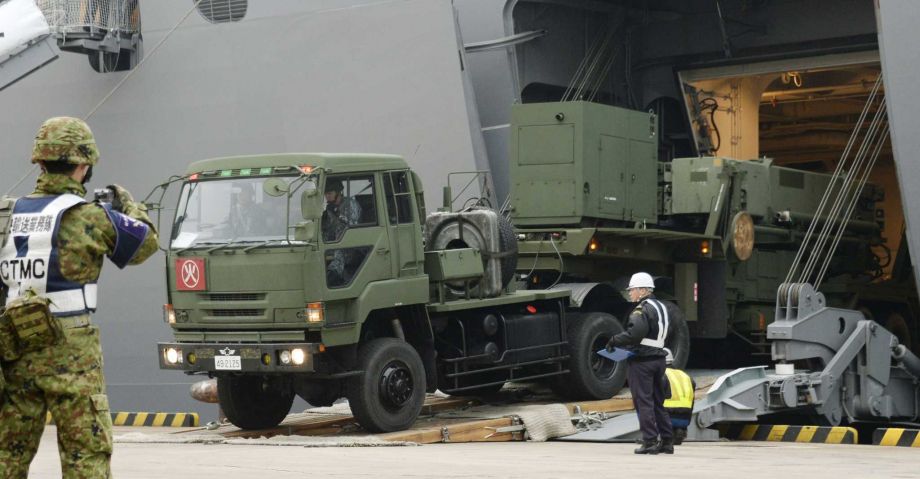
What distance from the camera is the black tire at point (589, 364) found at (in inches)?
531

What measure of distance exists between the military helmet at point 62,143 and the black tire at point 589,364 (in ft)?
27.9

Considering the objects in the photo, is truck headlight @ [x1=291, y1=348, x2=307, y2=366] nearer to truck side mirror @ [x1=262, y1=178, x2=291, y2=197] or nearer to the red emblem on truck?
the red emblem on truck

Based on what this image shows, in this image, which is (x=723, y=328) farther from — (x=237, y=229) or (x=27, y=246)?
(x=27, y=246)

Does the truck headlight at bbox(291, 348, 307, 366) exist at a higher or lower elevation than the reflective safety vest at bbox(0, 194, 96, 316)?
lower

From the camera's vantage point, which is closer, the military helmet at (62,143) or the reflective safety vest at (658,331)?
the military helmet at (62,143)

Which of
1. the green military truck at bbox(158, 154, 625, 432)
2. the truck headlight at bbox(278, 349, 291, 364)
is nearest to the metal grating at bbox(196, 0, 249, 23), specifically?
the green military truck at bbox(158, 154, 625, 432)

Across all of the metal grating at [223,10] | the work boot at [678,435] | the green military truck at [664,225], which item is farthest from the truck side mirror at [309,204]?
the metal grating at [223,10]

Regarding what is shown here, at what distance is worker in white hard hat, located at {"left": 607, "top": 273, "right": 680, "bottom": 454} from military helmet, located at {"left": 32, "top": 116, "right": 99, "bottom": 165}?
5763 mm

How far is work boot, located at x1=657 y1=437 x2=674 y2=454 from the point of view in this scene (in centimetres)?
1048

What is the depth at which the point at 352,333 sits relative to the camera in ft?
37.3

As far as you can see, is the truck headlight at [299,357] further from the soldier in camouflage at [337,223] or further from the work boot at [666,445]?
the work boot at [666,445]

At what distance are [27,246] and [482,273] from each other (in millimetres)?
7674

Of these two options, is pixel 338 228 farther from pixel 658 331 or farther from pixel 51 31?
pixel 51 31

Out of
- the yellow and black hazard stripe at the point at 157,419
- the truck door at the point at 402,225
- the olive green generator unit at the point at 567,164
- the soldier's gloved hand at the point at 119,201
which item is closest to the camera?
the soldier's gloved hand at the point at 119,201
